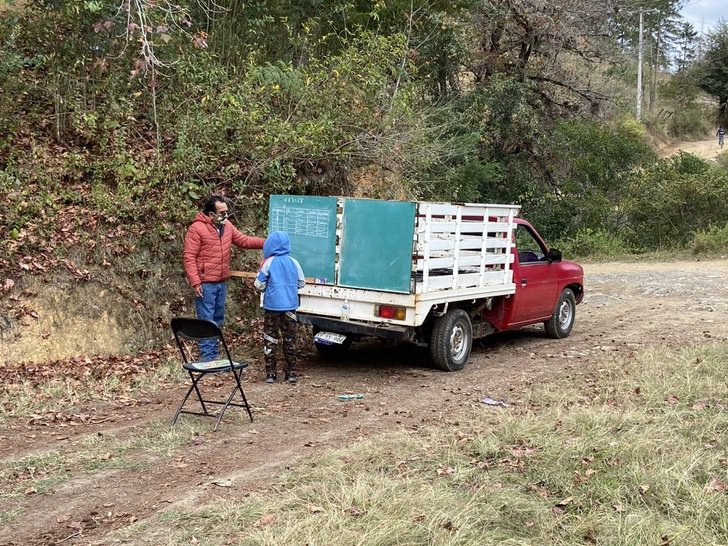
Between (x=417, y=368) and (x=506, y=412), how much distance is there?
2355mm

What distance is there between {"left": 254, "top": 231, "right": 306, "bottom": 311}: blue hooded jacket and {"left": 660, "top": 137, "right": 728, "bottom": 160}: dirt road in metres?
44.6

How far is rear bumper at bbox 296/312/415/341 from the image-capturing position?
7.79 m

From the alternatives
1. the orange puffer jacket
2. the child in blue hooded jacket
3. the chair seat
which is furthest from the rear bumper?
the chair seat

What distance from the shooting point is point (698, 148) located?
5122 cm

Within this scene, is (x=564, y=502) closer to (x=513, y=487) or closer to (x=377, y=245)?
(x=513, y=487)

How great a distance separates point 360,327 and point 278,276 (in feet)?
3.58

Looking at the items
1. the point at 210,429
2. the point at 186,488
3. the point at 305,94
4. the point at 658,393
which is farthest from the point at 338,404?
the point at 305,94

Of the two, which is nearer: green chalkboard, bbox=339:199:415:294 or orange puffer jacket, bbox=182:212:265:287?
green chalkboard, bbox=339:199:415:294

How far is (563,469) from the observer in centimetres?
495

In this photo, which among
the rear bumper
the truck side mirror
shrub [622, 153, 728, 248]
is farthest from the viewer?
shrub [622, 153, 728, 248]

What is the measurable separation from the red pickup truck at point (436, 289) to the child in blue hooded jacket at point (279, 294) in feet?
1.58

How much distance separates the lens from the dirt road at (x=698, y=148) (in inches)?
1873

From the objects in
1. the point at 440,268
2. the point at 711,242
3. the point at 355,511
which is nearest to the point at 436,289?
the point at 440,268

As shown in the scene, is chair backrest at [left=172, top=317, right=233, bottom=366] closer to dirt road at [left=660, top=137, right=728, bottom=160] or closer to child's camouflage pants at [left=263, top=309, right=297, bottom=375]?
child's camouflage pants at [left=263, top=309, right=297, bottom=375]
